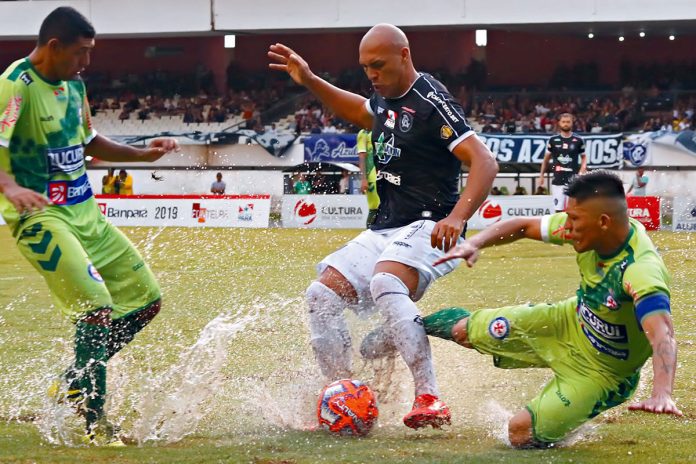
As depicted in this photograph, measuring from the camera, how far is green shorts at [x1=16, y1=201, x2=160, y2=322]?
5.61m

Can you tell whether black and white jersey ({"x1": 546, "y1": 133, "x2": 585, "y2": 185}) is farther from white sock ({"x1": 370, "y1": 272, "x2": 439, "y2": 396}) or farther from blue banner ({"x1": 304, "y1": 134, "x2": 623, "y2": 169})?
white sock ({"x1": 370, "y1": 272, "x2": 439, "y2": 396})

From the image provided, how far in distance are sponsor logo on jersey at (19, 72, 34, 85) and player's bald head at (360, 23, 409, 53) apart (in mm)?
1790

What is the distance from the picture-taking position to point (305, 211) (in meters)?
26.8

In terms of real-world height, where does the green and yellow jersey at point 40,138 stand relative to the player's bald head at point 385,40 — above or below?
below

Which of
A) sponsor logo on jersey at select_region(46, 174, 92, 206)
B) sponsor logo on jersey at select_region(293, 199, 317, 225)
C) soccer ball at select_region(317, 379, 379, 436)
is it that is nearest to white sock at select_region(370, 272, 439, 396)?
soccer ball at select_region(317, 379, 379, 436)

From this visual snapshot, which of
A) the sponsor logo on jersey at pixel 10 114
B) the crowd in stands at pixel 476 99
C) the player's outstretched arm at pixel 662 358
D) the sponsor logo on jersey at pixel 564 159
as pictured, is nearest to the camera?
the player's outstretched arm at pixel 662 358

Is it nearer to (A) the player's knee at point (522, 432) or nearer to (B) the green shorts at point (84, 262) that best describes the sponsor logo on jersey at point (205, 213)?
(B) the green shorts at point (84, 262)

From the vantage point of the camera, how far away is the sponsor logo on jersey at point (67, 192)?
589cm

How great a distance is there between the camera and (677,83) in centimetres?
3894

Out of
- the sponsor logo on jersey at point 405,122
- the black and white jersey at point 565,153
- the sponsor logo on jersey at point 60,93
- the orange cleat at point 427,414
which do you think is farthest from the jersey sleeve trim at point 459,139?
the black and white jersey at point 565,153

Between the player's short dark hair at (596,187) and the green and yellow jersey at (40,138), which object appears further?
the green and yellow jersey at (40,138)

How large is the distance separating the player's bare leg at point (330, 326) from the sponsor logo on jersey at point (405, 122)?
0.90 m

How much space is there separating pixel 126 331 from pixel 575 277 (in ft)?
29.2

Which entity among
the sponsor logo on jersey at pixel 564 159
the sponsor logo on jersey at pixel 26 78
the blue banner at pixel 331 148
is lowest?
the blue banner at pixel 331 148
